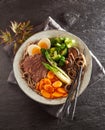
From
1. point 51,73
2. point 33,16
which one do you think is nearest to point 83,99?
point 51,73

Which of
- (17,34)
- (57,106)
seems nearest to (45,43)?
(17,34)

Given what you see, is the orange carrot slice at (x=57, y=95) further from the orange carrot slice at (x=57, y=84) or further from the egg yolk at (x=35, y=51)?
the egg yolk at (x=35, y=51)

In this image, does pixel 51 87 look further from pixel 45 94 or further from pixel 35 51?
pixel 35 51

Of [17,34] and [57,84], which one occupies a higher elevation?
[17,34]

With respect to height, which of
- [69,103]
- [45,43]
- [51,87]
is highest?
[45,43]

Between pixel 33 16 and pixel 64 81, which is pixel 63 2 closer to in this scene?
pixel 33 16

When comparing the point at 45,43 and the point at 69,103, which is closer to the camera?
the point at 69,103

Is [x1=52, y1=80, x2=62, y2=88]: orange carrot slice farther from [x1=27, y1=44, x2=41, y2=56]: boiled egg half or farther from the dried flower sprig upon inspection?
the dried flower sprig
